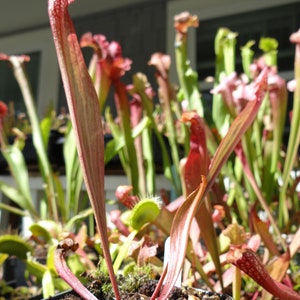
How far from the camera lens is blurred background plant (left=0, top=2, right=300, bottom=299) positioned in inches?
18.4

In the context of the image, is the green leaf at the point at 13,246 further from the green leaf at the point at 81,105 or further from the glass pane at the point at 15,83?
the glass pane at the point at 15,83

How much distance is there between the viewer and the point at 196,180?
0.45 meters

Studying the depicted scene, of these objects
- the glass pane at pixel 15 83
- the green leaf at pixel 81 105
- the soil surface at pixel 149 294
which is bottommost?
the glass pane at pixel 15 83

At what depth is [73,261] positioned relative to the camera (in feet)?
1.88

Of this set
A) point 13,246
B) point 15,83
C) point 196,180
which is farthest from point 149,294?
point 15,83

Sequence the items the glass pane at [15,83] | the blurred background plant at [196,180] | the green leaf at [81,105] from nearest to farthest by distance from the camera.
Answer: the green leaf at [81,105] → the blurred background plant at [196,180] → the glass pane at [15,83]

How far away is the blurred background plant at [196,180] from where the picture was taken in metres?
0.47

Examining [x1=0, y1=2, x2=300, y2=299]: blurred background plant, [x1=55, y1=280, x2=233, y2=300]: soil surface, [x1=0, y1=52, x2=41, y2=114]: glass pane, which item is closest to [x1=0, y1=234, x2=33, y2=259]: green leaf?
[x1=0, y1=2, x2=300, y2=299]: blurred background plant

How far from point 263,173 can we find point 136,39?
287cm

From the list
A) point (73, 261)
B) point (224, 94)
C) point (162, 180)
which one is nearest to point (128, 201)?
point (73, 261)

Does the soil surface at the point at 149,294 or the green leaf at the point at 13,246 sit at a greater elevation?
the soil surface at the point at 149,294

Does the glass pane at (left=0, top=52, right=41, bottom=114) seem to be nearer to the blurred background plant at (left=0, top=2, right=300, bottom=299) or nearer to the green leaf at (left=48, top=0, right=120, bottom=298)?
the blurred background plant at (left=0, top=2, right=300, bottom=299)

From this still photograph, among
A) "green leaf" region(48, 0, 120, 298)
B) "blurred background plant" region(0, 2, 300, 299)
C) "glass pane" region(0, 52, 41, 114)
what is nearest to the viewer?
"green leaf" region(48, 0, 120, 298)

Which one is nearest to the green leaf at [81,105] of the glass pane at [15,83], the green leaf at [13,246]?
the green leaf at [13,246]
